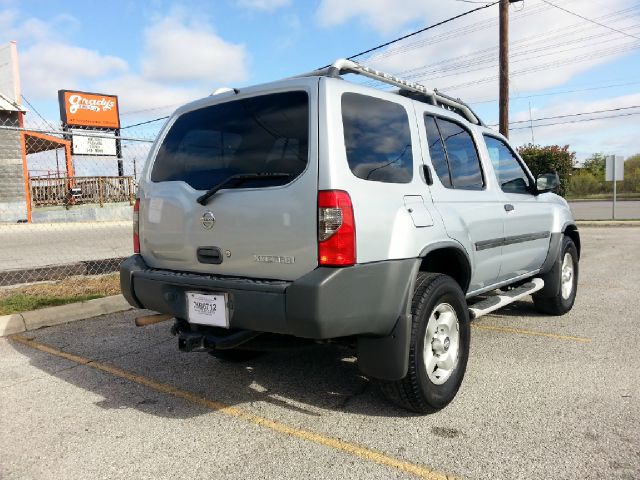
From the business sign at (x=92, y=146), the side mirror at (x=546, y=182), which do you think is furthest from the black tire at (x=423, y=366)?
the business sign at (x=92, y=146)

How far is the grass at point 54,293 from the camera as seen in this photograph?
19.1 ft

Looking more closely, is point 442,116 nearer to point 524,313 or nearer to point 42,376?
point 524,313

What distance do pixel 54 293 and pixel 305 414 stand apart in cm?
476

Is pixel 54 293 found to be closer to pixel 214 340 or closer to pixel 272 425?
pixel 214 340

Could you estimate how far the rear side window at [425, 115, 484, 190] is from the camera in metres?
3.56

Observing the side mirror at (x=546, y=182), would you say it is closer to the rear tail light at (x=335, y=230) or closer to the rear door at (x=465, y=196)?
the rear door at (x=465, y=196)

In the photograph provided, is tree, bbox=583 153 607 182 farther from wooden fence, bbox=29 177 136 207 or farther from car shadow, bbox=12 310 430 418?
car shadow, bbox=12 310 430 418

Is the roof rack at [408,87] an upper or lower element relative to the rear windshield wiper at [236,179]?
upper

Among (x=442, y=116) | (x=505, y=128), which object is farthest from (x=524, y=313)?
(x=505, y=128)

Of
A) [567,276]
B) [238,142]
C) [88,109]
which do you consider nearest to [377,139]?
[238,142]

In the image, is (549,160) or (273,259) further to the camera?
(549,160)

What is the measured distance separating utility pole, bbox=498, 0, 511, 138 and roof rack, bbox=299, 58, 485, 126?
12803mm

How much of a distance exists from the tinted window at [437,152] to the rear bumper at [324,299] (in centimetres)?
89

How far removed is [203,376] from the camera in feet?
12.8
